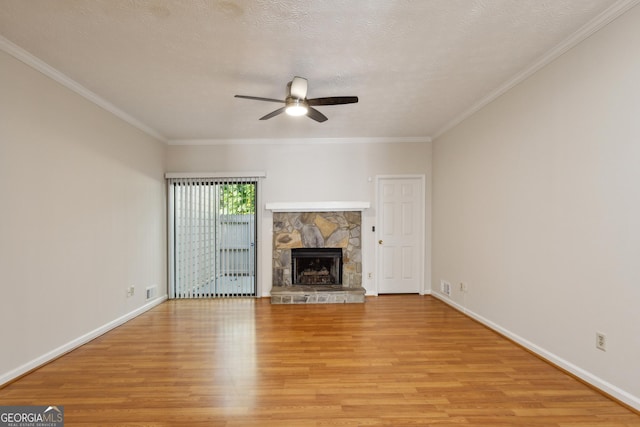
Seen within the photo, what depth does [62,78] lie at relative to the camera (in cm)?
278

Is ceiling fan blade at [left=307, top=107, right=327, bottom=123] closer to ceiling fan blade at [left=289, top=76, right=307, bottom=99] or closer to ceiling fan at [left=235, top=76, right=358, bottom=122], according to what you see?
ceiling fan at [left=235, top=76, right=358, bottom=122]

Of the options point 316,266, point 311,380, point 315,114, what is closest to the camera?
point 311,380

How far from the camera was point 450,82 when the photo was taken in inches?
117

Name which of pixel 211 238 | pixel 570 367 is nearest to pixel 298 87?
pixel 211 238

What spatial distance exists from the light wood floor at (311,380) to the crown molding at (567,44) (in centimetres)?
263

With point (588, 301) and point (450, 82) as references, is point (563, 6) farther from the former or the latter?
point (588, 301)

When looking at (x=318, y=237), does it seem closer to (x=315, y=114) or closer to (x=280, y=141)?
(x=280, y=141)

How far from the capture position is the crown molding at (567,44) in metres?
1.94

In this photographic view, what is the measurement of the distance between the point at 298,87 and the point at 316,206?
7.64 feet

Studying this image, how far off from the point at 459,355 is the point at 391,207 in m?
2.70

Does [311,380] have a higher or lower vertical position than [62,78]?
lower

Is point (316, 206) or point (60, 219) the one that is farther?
point (316, 206)

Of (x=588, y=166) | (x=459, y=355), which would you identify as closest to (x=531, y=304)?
(x=459, y=355)

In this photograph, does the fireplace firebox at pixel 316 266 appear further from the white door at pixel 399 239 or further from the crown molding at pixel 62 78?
the crown molding at pixel 62 78
